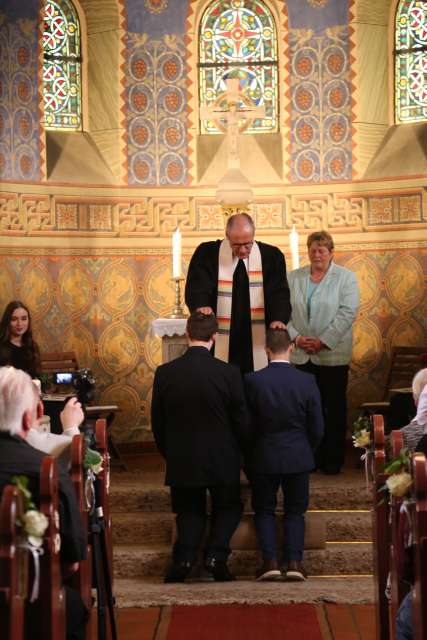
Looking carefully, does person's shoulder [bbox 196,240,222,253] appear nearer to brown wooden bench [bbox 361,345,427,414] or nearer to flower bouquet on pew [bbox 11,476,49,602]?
brown wooden bench [bbox 361,345,427,414]

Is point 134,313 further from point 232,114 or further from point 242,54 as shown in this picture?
point 242,54

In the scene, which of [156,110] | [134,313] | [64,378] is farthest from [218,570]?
[156,110]

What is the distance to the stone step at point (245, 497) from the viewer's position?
844 cm

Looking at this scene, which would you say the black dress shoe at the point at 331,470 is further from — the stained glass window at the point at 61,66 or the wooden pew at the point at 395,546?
the stained glass window at the point at 61,66

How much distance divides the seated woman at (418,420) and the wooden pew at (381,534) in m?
0.16

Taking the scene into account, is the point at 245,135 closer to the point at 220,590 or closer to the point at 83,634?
the point at 220,590

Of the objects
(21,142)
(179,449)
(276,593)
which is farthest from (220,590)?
(21,142)

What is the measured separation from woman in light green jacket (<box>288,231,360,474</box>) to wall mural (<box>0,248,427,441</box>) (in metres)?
2.46

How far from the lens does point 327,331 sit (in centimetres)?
932

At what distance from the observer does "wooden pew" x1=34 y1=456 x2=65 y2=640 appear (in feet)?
14.2

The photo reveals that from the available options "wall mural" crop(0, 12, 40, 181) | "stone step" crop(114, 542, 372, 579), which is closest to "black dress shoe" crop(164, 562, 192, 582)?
Result: "stone step" crop(114, 542, 372, 579)

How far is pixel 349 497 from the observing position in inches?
333

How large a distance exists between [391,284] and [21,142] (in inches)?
149

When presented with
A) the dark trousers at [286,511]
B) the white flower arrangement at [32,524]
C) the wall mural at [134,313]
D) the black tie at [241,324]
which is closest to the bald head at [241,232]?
the black tie at [241,324]
